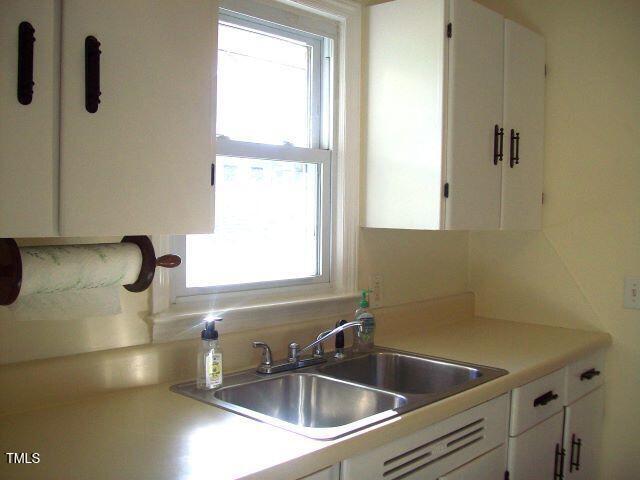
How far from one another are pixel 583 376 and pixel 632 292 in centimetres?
42

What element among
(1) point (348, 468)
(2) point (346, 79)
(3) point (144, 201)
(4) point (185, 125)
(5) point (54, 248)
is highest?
(2) point (346, 79)

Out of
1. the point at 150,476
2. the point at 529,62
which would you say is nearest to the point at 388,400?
the point at 150,476

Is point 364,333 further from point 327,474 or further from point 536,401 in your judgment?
point 327,474

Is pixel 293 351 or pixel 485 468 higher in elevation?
pixel 293 351

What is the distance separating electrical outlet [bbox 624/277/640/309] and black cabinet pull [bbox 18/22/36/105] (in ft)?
7.37

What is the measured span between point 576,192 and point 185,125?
182 centimetres

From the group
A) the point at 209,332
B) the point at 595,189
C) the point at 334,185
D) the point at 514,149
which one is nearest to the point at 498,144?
the point at 514,149

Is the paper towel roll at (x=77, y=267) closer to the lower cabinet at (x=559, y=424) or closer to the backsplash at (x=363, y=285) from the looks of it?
the backsplash at (x=363, y=285)

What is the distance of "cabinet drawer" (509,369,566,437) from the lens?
192cm

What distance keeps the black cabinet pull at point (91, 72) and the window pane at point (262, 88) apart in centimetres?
75

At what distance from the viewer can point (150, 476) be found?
3.73ft

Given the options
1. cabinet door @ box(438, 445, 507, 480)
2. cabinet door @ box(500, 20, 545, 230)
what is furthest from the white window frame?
cabinet door @ box(438, 445, 507, 480)

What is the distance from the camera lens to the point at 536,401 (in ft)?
6.64

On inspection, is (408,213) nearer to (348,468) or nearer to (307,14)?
(307,14)
